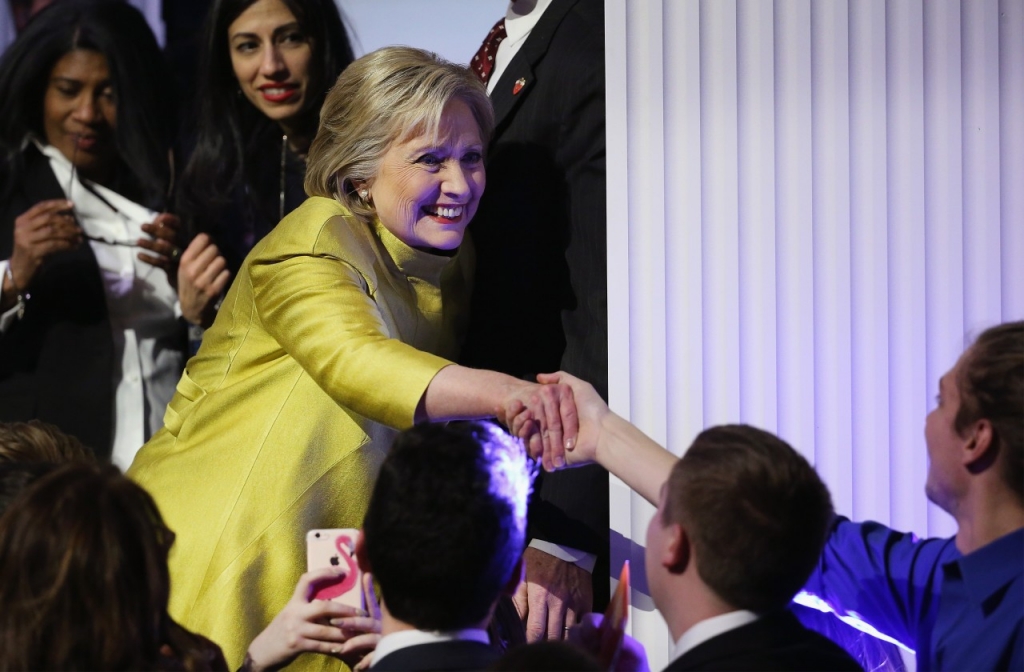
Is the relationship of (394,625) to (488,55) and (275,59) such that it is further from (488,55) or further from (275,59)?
(275,59)

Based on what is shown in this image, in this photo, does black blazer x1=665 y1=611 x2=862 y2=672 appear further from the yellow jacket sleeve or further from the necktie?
the necktie

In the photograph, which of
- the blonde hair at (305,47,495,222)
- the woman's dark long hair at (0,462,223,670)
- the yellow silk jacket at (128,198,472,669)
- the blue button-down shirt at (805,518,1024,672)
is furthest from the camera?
the blonde hair at (305,47,495,222)

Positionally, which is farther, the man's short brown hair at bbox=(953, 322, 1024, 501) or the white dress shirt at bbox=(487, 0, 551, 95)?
the white dress shirt at bbox=(487, 0, 551, 95)

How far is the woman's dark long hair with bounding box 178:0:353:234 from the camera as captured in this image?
10.2 feet

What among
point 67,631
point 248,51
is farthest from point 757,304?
point 248,51

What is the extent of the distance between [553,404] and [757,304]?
16.0 inches

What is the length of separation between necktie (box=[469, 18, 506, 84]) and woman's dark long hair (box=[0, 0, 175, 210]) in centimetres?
98

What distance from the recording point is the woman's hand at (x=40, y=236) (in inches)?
127

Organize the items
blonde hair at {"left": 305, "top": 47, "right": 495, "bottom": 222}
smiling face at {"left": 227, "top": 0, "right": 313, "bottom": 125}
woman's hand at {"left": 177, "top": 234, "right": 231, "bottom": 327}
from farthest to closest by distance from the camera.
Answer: woman's hand at {"left": 177, "top": 234, "right": 231, "bottom": 327}, smiling face at {"left": 227, "top": 0, "right": 313, "bottom": 125}, blonde hair at {"left": 305, "top": 47, "right": 495, "bottom": 222}

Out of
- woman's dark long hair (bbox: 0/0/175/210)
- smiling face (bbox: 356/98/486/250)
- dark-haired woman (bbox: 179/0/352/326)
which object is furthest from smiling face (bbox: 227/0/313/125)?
smiling face (bbox: 356/98/486/250)

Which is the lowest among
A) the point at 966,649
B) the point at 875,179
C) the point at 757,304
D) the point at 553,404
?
the point at 966,649

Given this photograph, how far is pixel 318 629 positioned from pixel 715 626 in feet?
1.89

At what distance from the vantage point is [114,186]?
3311 millimetres

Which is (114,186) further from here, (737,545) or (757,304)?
(737,545)
